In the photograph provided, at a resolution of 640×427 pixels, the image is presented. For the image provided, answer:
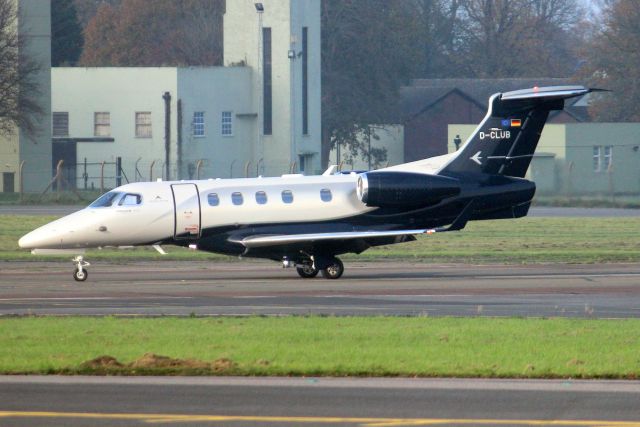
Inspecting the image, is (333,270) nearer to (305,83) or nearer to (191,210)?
(191,210)

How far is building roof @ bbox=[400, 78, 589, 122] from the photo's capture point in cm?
9362

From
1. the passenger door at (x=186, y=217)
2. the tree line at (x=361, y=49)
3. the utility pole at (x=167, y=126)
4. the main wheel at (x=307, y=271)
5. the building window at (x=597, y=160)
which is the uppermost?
the tree line at (x=361, y=49)

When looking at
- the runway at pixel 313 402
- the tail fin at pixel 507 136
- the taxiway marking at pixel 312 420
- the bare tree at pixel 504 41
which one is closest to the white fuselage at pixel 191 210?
the tail fin at pixel 507 136

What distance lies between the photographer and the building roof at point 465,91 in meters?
93.6

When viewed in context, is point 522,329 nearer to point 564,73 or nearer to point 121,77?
point 121,77

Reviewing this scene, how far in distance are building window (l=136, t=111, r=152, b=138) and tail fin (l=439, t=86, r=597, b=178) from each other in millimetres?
44553

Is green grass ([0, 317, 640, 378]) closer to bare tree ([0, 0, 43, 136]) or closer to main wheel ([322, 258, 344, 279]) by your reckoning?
main wheel ([322, 258, 344, 279])

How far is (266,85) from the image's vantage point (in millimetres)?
73125

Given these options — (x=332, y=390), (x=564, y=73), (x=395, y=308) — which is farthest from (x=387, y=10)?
(x=332, y=390)

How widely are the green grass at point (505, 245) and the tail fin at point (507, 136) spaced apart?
14.2 feet

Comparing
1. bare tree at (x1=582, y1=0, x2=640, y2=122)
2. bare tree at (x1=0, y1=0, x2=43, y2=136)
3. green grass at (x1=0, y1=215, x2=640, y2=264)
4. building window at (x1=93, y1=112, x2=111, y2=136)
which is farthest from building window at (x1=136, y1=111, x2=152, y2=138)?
bare tree at (x1=582, y1=0, x2=640, y2=122)

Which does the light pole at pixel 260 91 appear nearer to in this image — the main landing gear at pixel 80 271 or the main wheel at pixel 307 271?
the main wheel at pixel 307 271

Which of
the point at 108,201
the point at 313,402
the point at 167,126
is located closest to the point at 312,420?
the point at 313,402

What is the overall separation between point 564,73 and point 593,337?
351 feet
